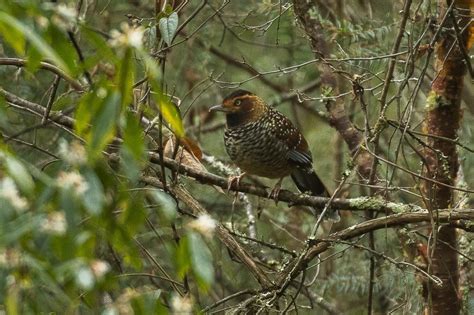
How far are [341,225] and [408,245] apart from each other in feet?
7.59

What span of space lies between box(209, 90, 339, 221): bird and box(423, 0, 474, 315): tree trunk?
62.5 inches

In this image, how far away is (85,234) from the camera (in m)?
2.52

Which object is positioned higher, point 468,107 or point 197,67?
point 197,67

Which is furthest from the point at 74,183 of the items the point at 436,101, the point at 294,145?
the point at 294,145

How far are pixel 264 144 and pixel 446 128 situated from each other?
1.81m

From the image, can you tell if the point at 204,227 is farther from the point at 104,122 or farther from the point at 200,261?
the point at 104,122

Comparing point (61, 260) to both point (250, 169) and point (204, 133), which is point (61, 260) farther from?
point (204, 133)

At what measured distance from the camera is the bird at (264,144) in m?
6.43

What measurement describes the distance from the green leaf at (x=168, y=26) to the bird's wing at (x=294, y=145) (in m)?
2.78

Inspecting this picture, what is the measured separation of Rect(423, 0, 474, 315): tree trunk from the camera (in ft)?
15.7

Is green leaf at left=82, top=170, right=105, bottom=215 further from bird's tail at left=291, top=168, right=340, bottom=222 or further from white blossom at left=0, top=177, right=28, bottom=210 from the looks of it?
bird's tail at left=291, top=168, right=340, bottom=222

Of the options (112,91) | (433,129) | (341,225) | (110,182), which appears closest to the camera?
(112,91)

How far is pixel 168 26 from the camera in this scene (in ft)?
12.4

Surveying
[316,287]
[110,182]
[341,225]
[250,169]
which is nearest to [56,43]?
[110,182]
